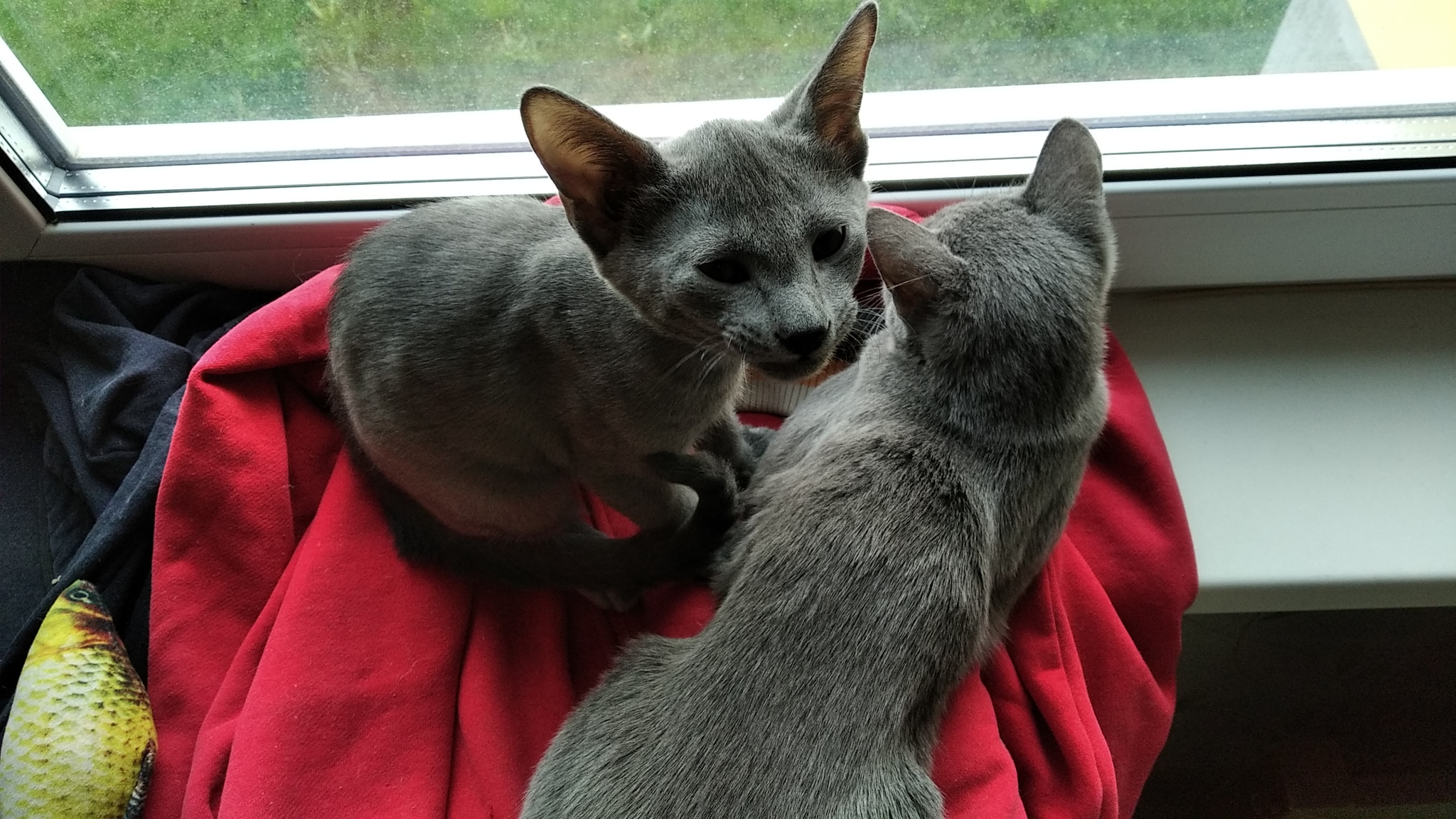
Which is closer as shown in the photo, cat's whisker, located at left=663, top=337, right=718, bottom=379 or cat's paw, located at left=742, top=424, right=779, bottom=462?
cat's whisker, located at left=663, top=337, right=718, bottom=379

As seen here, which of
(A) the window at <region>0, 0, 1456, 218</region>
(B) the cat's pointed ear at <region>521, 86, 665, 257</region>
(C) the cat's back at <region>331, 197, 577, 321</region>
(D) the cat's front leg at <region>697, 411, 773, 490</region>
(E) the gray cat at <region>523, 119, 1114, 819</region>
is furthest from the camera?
(A) the window at <region>0, 0, 1456, 218</region>

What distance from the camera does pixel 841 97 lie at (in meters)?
0.97

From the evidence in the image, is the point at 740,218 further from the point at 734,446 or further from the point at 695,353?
the point at 734,446

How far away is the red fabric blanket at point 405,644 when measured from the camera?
1.12 meters

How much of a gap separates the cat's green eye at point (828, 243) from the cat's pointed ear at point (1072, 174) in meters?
0.29

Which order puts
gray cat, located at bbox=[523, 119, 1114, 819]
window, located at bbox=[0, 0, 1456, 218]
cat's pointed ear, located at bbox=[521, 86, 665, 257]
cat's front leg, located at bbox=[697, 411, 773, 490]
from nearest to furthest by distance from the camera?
cat's pointed ear, located at bbox=[521, 86, 665, 257], gray cat, located at bbox=[523, 119, 1114, 819], cat's front leg, located at bbox=[697, 411, 773, 490], window, located at bbox=[0, 0, 1456, 218]

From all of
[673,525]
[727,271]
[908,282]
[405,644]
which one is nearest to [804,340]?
[727,271]

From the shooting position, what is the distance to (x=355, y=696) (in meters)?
1.16

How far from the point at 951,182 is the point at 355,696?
3.42 feet

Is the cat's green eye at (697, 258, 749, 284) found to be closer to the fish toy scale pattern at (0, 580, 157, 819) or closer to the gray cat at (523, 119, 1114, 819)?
the gray cat at (523, 119, 1114, 819)

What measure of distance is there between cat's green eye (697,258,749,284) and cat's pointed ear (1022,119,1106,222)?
1.34 feet

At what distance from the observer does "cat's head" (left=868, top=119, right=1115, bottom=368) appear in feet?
3.43

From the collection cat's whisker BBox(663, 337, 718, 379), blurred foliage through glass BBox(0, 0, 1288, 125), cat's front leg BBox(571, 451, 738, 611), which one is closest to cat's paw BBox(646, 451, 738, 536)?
cat's front leg BBox(571, 451, 738, 611)

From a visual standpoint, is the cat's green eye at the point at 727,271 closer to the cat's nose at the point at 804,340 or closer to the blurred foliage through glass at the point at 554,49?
the cat's nose at the point at 804,340
